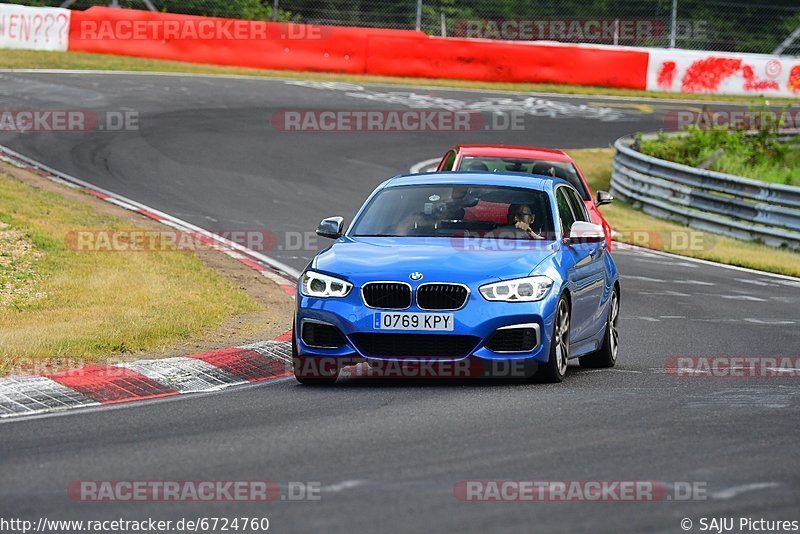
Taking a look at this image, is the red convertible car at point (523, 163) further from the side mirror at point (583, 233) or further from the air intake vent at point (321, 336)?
the air intake vent at point (321, 336)

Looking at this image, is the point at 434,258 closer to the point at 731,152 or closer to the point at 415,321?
the point at 415,321

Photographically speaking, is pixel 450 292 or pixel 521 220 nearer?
pixel 450 292

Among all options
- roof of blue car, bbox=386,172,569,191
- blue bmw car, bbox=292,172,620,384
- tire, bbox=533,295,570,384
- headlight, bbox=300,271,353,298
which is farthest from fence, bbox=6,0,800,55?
headlight, bbox=300,271,353,298

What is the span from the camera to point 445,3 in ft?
130

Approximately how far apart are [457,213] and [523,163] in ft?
18.1

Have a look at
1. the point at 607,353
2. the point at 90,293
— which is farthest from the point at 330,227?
Result: the point at 90,293

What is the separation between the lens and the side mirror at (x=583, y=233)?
1033 cm

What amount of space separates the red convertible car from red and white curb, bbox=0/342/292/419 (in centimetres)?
566

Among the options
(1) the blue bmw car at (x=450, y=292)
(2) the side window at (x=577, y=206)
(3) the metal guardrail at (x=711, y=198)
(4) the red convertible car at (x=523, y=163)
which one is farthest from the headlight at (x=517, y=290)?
(3) the metal guardrail at (x=711, y=198)

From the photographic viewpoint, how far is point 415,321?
9227mm

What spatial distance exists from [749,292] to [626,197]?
33.4 ft

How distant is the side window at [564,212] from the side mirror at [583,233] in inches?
5.8

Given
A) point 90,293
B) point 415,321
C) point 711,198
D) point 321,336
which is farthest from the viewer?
point 711,198

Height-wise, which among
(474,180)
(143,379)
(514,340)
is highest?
(474,180)
